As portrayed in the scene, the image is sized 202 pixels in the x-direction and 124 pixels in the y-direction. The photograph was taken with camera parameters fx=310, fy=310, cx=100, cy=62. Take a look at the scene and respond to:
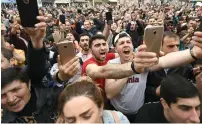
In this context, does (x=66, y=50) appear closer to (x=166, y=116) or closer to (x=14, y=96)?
(x=14, y=96)

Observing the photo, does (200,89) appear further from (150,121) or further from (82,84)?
(82,84)

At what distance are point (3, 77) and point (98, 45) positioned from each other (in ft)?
6.34

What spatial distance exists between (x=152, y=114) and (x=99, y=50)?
5.25 feet

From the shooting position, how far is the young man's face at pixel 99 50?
3.67 meters

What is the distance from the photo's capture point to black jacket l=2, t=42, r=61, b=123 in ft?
6.84

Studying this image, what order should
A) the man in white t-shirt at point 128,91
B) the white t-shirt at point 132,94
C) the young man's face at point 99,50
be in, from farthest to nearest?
the young man's face at point 99,50
the white t-shirt at point 132,94
the man in white t-shirt at point 128,91

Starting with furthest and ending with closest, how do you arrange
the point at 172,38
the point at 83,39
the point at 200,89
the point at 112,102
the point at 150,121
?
the point at 83,39
the point at 172,38
the point at 112,102
the point at 200,89
the point at 150,121

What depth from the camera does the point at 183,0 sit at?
161ft

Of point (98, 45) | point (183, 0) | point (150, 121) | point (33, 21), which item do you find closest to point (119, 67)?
point (150, 121)

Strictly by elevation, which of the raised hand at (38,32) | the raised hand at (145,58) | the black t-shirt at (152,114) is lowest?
the black t-shirt at (152,114)

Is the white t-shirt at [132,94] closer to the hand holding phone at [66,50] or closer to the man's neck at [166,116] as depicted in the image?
the man's neck at [166,116]

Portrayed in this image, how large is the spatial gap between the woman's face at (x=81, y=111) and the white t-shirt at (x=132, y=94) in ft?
2.90

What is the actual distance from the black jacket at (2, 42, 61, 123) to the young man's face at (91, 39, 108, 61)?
1.40m

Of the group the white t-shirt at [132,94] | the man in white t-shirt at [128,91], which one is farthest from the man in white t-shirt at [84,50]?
the white t-shirt at [132,94]
